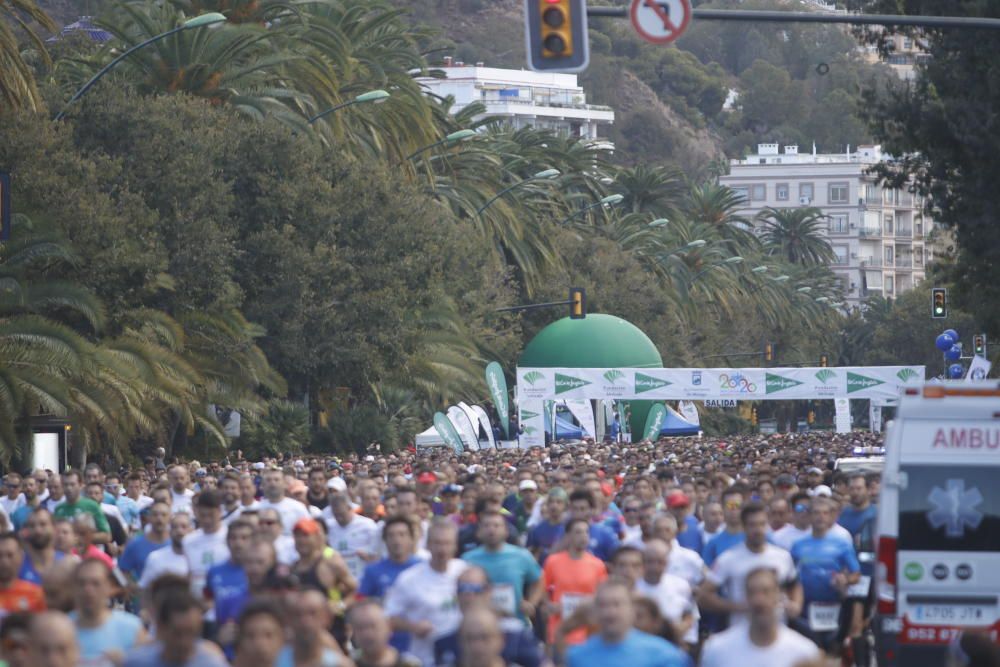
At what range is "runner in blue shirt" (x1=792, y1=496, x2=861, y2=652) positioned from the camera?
1368 centimetres

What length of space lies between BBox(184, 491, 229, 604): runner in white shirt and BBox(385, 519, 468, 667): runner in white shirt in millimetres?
2273

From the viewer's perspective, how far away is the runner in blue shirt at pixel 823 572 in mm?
13680

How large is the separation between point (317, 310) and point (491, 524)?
29812 mm

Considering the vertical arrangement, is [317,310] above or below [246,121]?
below

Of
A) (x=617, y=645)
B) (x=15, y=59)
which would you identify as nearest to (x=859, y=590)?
(x=617, y=645)

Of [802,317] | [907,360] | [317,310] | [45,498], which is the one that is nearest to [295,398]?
[317,310]

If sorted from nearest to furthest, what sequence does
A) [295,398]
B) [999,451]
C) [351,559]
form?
[999,451] < [351,559] < [295,398]

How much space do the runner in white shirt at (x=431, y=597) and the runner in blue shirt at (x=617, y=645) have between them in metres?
2.34

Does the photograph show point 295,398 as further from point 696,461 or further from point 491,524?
point 491,524

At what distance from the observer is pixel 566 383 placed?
147ft

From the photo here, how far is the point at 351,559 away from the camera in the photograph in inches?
566

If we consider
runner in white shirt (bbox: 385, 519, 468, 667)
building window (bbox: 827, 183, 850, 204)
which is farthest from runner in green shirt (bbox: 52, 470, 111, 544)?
building window (bbox: 827, 183, 850, 204)

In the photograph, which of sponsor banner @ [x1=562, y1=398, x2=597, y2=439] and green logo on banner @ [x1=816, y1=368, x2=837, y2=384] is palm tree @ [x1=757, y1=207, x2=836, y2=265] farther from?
green logo on banner @ [x1=816, y1=368, x2=837, y2=384]

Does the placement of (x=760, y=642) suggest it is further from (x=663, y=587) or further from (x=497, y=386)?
(x=497, y=386)
